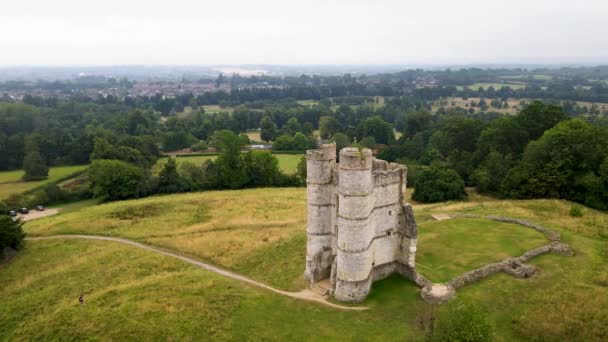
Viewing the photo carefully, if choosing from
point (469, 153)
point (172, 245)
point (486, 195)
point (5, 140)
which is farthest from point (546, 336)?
point (5, 140)

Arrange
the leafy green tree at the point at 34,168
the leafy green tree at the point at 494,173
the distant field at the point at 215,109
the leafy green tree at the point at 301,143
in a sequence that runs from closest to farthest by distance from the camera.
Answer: the leafy green tree at the point at 494,173 < the leafy green tree at the point at 34,168 < the leafy green tree at the point at 301,143 < the distant field at the point at 215,109

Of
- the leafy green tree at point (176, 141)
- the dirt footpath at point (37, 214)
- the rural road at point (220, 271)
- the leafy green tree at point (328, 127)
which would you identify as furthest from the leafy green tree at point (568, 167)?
the leafy green tree at point (176, 141)

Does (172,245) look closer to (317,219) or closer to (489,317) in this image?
(317,219)

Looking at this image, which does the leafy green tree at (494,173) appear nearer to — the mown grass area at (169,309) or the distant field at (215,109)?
the mown grass area at (169,309)

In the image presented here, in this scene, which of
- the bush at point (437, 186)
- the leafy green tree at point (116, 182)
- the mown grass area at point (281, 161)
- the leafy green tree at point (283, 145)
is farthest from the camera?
the leafy green tree at point (283, 145)

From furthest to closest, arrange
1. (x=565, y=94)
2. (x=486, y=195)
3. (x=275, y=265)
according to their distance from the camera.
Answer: (x=565, y=94), (x=486, y=195), (x=275, y=265)

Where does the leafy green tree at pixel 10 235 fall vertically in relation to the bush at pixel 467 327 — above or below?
below
